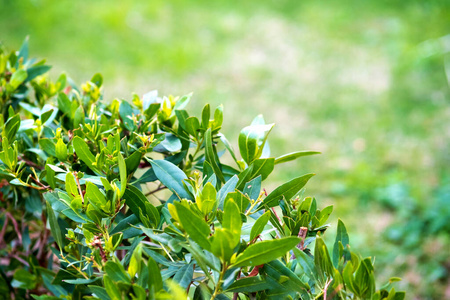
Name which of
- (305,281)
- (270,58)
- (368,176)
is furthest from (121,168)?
(270,58)

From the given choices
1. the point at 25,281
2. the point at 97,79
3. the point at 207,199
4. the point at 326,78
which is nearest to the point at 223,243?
the point at 207,199

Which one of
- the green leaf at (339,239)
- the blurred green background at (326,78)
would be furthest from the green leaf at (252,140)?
the blurred green background at (326,78)

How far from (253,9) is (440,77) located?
3.06 m

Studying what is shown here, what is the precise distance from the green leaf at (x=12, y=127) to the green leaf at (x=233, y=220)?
601 millimetres

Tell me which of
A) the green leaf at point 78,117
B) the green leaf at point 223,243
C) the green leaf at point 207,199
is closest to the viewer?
the green leaf at point 223,243

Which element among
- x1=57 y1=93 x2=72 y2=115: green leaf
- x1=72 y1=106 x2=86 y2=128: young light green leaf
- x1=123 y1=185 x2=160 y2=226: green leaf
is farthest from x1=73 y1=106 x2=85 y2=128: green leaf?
x1=123 y1=185 x2=160 y2=226: green leaf

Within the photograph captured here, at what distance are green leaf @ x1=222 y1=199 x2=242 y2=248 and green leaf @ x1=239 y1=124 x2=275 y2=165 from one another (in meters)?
0.30

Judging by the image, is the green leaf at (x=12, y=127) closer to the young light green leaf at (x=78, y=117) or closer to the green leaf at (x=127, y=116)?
the young light green leaf at (x=78, y=117)

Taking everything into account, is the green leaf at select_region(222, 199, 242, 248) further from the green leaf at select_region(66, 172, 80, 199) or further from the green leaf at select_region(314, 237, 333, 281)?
the green leaf at select_region(66, 172, 80, 199)

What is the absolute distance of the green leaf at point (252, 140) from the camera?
100cm

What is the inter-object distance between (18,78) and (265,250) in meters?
0.99

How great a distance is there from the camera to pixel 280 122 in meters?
5.00

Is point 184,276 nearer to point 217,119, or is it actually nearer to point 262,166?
point 262,166

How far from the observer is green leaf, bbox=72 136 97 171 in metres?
0.96
